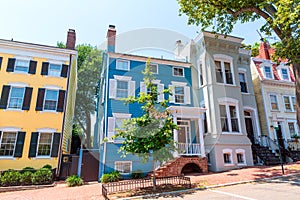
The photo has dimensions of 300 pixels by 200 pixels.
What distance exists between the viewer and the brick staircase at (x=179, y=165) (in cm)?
1130

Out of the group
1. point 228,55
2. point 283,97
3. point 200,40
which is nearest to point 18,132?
point 200,40

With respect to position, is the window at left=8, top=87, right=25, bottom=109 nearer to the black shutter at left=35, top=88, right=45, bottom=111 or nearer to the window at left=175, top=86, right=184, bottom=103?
the black shutter at left=35, top=88, right=45, bottom=111

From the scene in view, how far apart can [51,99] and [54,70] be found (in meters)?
2.37

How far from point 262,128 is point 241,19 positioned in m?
9.33

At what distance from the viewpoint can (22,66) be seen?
14.2 m

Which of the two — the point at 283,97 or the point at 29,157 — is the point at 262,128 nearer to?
the point at 283,97

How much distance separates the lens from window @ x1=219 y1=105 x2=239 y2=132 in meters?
13.6

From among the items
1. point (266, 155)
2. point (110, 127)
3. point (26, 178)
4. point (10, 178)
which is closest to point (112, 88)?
point (110, 127)

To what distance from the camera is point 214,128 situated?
1327 centimetres

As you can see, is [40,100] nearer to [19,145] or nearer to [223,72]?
[19,145]

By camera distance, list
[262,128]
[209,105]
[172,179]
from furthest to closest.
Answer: [262,128] → [209,105] → [172,179]

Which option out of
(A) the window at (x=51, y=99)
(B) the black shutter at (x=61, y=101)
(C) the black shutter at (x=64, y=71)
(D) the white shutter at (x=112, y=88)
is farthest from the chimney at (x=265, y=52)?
(A) the window at (x=51, y=99)

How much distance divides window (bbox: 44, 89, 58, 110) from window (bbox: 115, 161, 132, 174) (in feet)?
21.1

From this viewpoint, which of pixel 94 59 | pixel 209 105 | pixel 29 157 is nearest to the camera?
pixel 29 157
